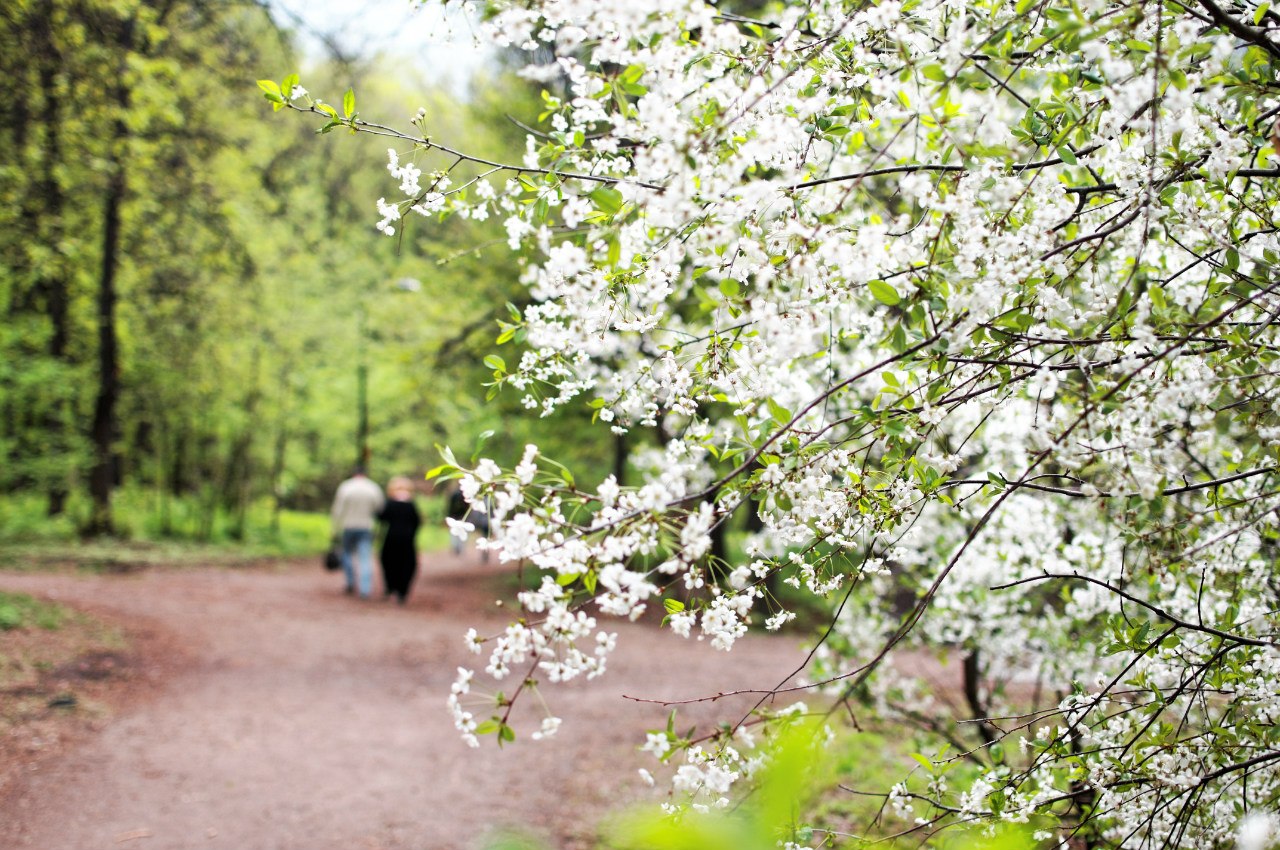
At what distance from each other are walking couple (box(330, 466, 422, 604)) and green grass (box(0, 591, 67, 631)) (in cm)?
452

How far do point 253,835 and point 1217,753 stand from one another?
5.15 meters

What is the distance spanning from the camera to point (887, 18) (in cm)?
216

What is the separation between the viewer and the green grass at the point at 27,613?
779 cm

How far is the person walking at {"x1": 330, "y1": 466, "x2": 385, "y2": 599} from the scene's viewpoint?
13070 millimetres

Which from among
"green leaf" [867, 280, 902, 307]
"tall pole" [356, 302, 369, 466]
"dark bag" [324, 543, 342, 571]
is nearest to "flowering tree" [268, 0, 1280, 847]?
"green leaf" [867, 280, 902, 307]

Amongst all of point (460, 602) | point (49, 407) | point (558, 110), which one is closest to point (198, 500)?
point (49, 407)

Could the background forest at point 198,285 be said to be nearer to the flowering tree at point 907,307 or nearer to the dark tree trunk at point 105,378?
the dark tree trunk at point 105,378

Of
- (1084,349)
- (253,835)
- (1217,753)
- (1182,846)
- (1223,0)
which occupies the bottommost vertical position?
(253,835)

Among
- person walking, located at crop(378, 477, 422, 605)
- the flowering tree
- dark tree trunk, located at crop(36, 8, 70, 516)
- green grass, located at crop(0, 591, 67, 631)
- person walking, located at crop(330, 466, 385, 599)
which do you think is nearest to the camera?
the flowering tree

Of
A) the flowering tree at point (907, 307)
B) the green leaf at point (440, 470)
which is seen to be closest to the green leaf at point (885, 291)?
the flowering tree at point (907, 307)

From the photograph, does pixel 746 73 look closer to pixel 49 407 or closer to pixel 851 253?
pixel 851 253

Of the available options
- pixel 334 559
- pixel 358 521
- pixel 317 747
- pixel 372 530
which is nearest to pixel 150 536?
pixel 334 559

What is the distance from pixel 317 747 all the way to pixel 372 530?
6.93 meters

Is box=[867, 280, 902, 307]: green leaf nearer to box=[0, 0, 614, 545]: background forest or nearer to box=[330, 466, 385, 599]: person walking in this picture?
box=[0, 0, 614, 545]: background forest
